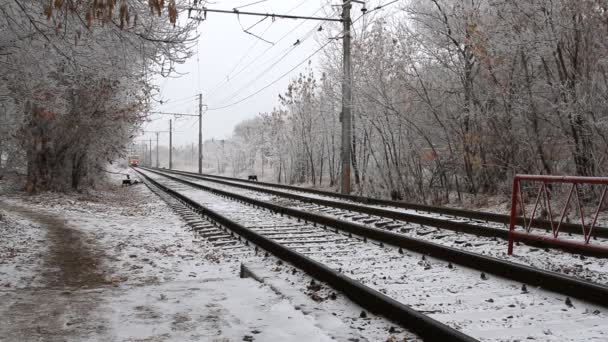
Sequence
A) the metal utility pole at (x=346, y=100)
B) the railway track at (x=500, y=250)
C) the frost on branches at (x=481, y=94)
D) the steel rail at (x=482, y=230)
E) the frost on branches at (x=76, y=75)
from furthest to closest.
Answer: the metal utility pole at (x=346, y=100)
the frost on branches at (x=481, y=94)
the frost on branches at (x=76, y=75)
the steel rail at (x=482, y=230)
the railway track at (x=500, y=250)

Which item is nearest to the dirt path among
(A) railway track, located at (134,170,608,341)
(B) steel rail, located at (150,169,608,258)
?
(A) railway track, located at (134,170,608,341)

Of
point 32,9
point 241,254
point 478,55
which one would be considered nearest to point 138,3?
point 32,9

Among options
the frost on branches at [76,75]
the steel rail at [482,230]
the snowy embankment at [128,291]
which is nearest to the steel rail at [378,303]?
the snowy embankment at [128,291]

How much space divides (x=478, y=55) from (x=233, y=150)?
229 feet

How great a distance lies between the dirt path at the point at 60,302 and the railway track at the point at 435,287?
7.86 ft

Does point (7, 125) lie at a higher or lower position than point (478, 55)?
lower

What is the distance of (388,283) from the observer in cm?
558

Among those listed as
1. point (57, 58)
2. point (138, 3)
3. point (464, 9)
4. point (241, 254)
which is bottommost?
point (241, 254)

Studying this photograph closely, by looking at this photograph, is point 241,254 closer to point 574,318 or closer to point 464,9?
point 574,318

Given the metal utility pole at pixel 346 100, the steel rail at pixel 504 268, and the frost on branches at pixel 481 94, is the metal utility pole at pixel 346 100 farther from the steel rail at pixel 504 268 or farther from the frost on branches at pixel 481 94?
the steel rail at pixel 504 268

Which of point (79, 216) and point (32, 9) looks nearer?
point (32, 9)

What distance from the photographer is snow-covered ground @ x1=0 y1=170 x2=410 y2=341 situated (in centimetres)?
391

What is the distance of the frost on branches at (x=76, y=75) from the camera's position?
6.83 meters

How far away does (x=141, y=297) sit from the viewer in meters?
4.92
